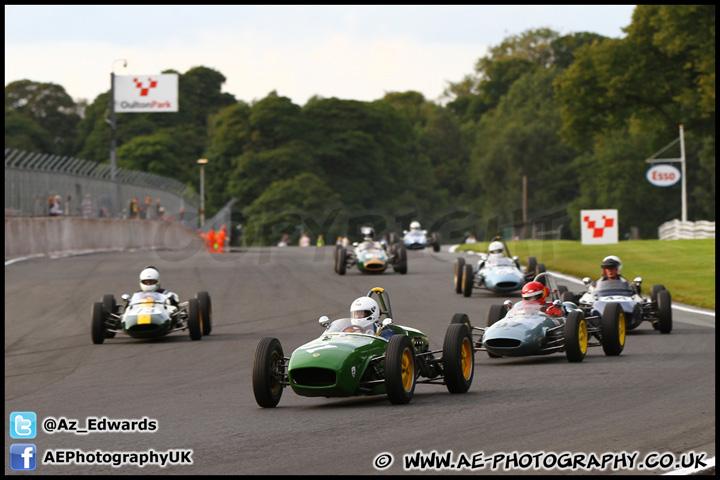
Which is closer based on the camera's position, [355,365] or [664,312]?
[355,365]

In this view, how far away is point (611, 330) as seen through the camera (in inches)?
579

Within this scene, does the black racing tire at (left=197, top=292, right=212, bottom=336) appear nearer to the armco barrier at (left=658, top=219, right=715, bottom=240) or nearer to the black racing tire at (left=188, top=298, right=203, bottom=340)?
the black racing tire at (left=188, top=298, right=203, bottom=340)

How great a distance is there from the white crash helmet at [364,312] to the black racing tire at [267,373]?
1.03 m

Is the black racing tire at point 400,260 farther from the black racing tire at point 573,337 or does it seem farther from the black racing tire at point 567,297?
the black racing tire at point 573,337

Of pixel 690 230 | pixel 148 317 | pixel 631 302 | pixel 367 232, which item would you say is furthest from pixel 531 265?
pixel 690 230

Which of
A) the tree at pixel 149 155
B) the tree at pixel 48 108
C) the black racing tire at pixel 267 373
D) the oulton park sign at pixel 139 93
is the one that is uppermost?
the tree at pixel 48 108

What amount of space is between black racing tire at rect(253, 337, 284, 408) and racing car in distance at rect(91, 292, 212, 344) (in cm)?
727

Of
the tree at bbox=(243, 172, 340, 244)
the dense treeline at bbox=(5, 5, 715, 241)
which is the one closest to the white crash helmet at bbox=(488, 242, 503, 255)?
the dense treeline at bbox=(5, 5, 715, 241)

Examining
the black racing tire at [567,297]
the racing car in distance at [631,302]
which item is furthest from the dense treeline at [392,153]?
the black racing tire at [567,297]

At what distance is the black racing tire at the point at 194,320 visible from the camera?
59.2ft

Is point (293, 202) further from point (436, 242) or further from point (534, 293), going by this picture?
point (534, 293)

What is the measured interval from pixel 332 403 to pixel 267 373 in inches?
36.7

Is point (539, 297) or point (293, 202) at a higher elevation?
point (293, 202)

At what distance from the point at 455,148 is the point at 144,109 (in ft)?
219
